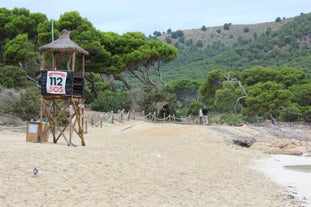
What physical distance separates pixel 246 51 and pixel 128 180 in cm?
7362

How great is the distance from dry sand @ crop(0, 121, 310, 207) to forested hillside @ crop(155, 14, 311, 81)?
2028 inches

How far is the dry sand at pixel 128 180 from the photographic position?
9.18 m

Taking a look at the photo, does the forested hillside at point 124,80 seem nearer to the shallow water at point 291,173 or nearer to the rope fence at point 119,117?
the rope fence at point 119,117

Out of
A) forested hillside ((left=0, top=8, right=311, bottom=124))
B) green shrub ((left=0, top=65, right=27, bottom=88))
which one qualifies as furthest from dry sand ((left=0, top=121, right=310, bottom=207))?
green shrub ((left=0, top=65, right=27, bottom=88))

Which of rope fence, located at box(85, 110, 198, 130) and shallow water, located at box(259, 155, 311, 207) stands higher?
rope fence, located at box(85, 110, 198, 130)

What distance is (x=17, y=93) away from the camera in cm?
2927

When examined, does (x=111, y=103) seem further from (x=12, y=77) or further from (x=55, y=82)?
(x=55, y=82)

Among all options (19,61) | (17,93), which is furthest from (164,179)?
(19,61)

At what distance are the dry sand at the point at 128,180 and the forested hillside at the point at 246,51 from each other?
51.5m

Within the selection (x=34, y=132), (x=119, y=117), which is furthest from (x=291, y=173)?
(x=119, y=117)

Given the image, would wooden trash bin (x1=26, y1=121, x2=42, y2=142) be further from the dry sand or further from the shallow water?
the shallow water

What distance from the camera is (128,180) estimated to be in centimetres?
1133

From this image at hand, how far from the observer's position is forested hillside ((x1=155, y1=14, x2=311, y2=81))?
75750 mm

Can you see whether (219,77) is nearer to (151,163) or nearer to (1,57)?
(1,57)
